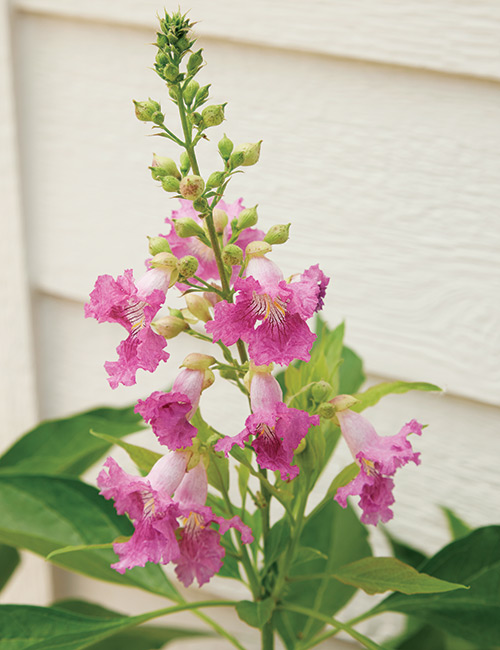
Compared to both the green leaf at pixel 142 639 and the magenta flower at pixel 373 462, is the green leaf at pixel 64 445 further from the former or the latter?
the magenta flower at pixel 373 462

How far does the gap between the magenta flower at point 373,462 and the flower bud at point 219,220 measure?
147 millimetres

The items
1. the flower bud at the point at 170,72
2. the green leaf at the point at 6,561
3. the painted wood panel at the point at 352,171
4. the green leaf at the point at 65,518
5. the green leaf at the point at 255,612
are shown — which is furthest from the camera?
the green leaf at the point at 6,561

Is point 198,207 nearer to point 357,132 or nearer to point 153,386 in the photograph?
point 357,132

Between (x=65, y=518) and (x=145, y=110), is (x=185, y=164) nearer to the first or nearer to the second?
(x=145, y=110)

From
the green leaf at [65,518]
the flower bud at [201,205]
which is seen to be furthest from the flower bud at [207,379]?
the green leaf at [65,518]

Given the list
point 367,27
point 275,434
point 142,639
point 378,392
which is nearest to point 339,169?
point 367,27

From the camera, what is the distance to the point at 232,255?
0.42 metres

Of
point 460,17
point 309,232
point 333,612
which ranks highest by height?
point 460,17

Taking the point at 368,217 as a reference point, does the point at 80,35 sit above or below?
above

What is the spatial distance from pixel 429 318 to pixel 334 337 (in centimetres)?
21

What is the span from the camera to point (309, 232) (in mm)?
799

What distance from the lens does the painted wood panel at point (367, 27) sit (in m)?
0.66

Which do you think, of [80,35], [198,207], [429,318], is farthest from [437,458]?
[80,35]

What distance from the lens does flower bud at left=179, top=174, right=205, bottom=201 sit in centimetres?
39
